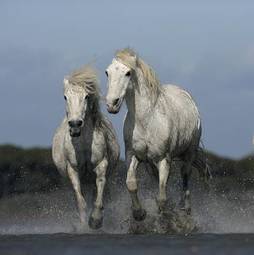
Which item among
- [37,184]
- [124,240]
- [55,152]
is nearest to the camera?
[124,240]

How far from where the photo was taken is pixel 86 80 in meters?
22.9

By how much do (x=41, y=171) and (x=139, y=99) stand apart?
17417 millimetres

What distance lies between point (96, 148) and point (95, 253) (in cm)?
470

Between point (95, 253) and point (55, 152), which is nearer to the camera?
point (95, 253)

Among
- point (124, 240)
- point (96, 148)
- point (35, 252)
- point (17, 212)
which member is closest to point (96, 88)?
point (96, 148)

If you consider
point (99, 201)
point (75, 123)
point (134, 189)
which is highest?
point (75, 123)

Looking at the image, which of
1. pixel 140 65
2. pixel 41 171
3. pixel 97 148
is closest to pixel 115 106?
pixel 140 65

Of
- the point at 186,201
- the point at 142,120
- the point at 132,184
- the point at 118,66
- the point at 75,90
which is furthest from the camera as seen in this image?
the point at 186,201

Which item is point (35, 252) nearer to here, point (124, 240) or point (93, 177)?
point (124, 240)

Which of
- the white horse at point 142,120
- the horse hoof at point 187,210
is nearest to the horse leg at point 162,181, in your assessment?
the white horse at point 142,120

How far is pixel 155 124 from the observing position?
73.1 ft

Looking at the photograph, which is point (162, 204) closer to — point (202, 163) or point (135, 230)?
point (135, 230)

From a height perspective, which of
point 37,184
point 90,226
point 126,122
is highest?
point 126,122

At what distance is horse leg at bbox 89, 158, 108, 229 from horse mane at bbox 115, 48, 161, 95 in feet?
4.67
